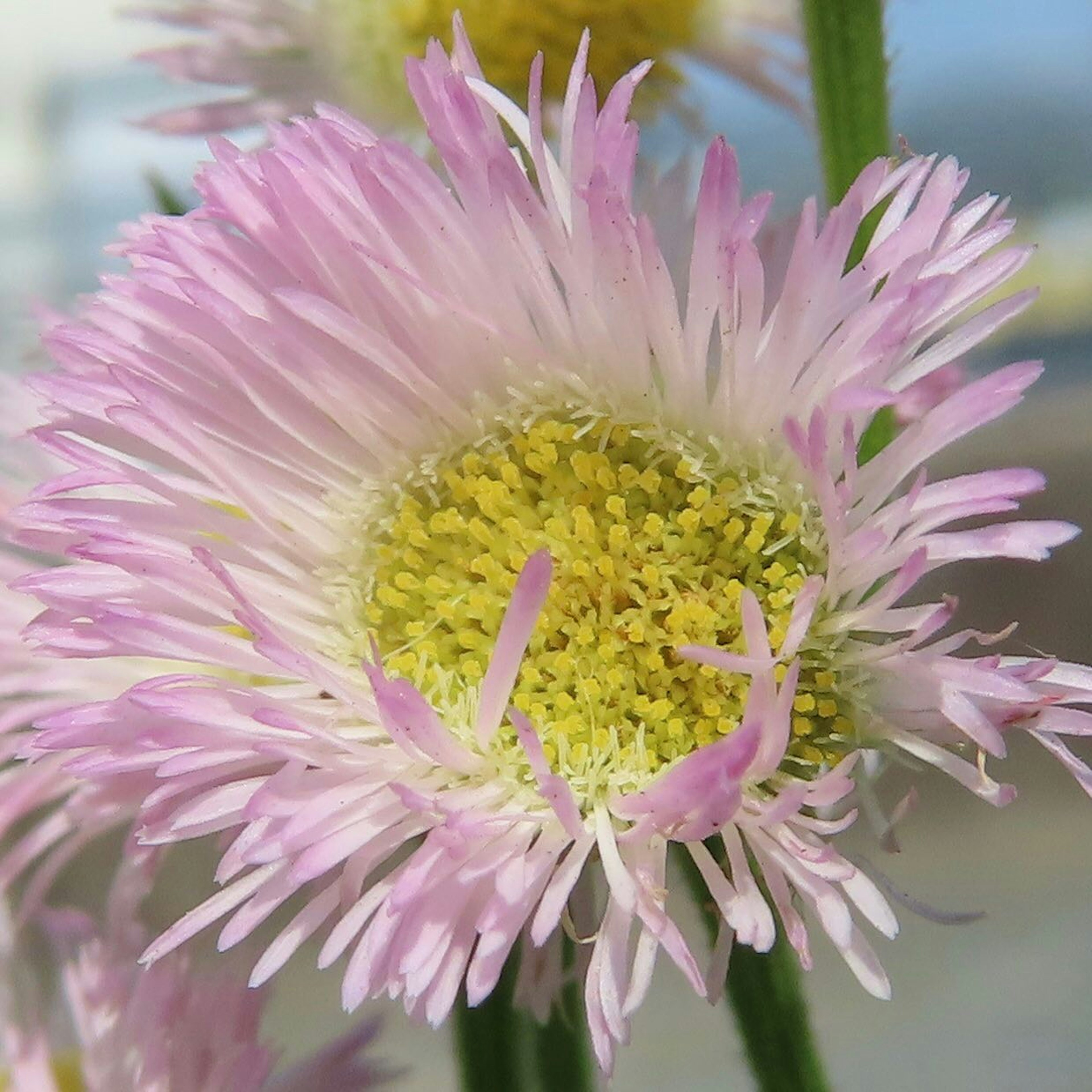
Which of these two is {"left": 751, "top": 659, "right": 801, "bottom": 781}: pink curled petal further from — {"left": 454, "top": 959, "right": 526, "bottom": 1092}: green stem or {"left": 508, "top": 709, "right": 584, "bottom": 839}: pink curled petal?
{"left": 454, "top": 959, "right": 526, "bottom": 1092}: green stem

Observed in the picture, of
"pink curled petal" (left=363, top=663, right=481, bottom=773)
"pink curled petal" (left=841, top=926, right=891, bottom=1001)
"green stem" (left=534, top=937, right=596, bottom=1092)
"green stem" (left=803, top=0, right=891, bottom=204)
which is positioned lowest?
A: "green stem" (left=534, top=937, right=596, bottom=1092)

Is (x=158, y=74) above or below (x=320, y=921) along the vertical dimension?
above

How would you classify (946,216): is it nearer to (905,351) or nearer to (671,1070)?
(905,351)

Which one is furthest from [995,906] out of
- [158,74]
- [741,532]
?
[158,74]

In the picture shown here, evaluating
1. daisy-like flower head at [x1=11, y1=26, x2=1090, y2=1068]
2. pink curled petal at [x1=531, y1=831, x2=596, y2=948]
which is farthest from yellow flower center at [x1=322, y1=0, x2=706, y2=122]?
pink curled petal at [x1=531, y1=831, x2=596, y2=948]

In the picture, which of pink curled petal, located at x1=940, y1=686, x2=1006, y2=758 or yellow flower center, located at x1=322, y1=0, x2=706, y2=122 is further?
yellow flower center, located at x1=322, y1=0, x2=706, y2=122

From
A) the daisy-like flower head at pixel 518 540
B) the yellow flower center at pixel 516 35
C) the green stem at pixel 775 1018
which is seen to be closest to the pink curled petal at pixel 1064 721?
the daisy-like flower head at pixel 518 540

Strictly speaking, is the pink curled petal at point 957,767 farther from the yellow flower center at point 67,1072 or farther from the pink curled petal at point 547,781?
the yellow flower center at point 67,1072
